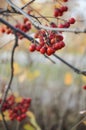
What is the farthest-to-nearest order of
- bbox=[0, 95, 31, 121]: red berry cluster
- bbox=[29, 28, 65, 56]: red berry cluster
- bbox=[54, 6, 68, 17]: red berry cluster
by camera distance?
1. bbox=[0, 95, 31, 121]: red berry cluster
2. bbox=[54, 6, 68, 17]: red berry cluster
3. bbox=[29, 28, 65, 56]: red berry cluster

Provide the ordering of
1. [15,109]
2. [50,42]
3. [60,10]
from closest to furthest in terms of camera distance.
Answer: [50,42]
[60,10]
[15,109]

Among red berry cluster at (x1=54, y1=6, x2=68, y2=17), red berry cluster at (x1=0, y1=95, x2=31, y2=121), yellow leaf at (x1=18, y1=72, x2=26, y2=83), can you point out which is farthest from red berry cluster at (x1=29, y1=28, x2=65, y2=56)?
yellow leaf at (x1=18, y1=72, x2=26, y2=83)

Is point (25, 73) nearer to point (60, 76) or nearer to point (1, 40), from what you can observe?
point (1, 40)

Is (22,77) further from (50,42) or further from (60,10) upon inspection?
(50,42)

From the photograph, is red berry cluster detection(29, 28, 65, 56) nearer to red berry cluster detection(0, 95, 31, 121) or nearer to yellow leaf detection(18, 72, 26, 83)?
red berry cluster detection(0, 95, 31, 121)

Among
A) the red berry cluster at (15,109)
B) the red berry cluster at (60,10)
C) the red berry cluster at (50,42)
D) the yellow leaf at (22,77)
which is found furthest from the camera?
the yellow leaf at (22,77)

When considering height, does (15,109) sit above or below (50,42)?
below

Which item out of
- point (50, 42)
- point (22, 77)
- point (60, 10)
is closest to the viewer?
point (50, 42)

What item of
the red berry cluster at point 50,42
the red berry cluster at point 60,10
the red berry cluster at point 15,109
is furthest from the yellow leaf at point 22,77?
the red berry cluster at point 50,42

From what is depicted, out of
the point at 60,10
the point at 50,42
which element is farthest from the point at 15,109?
the point at 50,42

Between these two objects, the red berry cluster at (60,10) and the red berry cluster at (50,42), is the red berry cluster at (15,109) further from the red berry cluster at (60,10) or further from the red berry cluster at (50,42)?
the red berry cluster at (50,42)

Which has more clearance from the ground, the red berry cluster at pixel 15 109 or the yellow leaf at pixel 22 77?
the red berry cluster at pixel 15 109

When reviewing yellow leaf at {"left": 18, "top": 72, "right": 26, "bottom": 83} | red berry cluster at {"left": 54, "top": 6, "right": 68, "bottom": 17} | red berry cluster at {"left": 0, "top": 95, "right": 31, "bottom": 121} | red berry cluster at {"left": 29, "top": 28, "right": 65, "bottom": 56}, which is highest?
red berry cluster at {"left": 29, "top": 28, "right": 65, "bottom": 56}

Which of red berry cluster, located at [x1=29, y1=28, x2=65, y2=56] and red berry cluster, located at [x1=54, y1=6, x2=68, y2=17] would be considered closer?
red berry cluster, located at [x1=29, y1=28, x2=65, y2=56]
